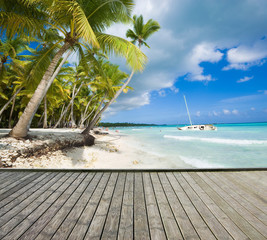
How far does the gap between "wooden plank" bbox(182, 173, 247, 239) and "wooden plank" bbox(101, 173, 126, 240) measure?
1.15 meters

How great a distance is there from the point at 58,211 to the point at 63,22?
7.41m

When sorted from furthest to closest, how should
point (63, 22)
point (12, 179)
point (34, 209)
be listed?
point (63, 22) → point (12, 179) → point (34, 209)

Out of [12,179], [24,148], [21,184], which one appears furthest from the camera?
[24,148]

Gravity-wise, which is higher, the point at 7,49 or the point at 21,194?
the point at 7,49

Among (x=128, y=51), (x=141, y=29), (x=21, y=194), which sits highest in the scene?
(x=141, y=29)

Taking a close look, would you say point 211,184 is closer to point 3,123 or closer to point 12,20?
point 12,20

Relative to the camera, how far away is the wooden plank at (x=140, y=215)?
4.88ft

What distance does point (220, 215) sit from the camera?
1798mm

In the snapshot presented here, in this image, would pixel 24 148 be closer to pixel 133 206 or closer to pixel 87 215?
pixel 87 215

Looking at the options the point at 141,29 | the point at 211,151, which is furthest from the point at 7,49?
the point at 211,151

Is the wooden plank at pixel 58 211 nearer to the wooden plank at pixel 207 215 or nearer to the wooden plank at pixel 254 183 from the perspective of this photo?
the wooden plank at pixel 207 215

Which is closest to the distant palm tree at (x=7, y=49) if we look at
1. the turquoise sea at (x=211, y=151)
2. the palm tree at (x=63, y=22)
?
the palm tree at (x=63, y=22)

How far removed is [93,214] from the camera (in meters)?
1.79

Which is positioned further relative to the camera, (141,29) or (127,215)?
(141,29)
